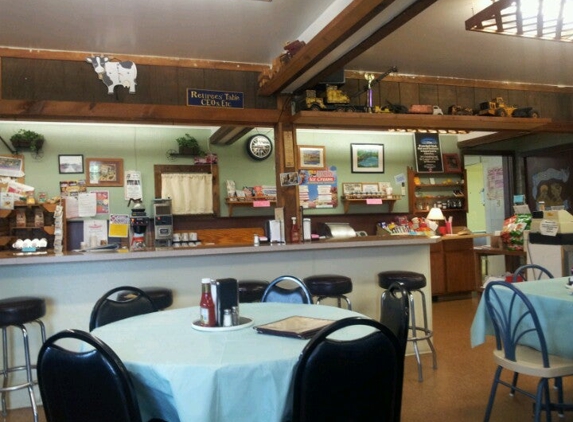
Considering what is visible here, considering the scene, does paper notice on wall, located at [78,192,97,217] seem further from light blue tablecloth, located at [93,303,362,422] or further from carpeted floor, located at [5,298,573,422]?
light blue tablecloth, located at [93,303,362,422]

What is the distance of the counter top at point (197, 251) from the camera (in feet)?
11.6

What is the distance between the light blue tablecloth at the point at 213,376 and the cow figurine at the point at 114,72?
2.93 metres

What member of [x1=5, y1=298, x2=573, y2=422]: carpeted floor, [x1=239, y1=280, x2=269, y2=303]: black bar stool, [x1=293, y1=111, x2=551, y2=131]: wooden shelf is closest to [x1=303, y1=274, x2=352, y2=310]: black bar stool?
[x1=239, y1=280, x2=269, y2=303]: black bar stool

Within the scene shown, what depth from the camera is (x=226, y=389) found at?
5.21 ft

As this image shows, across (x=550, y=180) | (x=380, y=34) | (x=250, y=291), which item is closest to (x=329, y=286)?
(x=250, y=291)

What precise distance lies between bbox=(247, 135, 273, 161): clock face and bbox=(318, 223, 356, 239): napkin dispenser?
1.36 metres

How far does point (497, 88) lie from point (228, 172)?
3.76 meters

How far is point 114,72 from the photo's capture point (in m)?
4.26

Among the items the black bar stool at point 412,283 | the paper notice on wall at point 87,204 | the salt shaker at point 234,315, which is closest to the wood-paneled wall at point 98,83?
the black bar stool at point 412,283

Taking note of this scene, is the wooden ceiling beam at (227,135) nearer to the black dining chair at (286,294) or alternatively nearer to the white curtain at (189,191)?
the white curtain at (189,191)

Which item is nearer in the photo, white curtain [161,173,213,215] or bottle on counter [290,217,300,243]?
bottle on counter [290,217,300,243]

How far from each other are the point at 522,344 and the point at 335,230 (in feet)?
13.4

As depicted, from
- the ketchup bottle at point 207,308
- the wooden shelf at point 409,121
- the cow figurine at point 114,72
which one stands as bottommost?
the ketchup bottle at point 207,308

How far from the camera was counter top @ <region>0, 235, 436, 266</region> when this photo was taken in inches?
139
